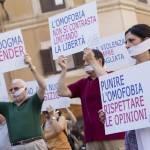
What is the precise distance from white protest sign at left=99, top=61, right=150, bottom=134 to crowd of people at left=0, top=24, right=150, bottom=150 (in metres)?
0.10

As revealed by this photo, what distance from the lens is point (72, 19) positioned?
317 inches

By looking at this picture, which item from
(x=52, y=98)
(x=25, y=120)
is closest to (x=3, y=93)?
(x=25, y=120)

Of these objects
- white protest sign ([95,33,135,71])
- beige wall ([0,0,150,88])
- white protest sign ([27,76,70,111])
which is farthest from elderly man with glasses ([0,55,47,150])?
beige wall ([0,0,150,88])

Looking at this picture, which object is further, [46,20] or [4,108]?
[46,20]

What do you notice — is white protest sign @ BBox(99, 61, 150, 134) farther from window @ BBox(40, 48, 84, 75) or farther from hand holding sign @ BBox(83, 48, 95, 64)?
window @ BBox(40, 48, 84, 75)

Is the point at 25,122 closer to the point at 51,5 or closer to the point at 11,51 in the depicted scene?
the point at 11,51

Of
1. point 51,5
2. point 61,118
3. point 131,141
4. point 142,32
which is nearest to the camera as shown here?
point 131,141

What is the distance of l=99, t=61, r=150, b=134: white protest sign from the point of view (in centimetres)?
488

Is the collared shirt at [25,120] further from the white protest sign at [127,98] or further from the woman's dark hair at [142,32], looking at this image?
the woman's dark hair at [142,32]

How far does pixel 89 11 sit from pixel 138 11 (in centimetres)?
1489

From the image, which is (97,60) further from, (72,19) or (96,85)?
(72,19)

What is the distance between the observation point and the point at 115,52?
32.7 ft

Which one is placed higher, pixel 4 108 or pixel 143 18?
pixel 4 108

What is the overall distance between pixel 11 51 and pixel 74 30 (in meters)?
0.89
